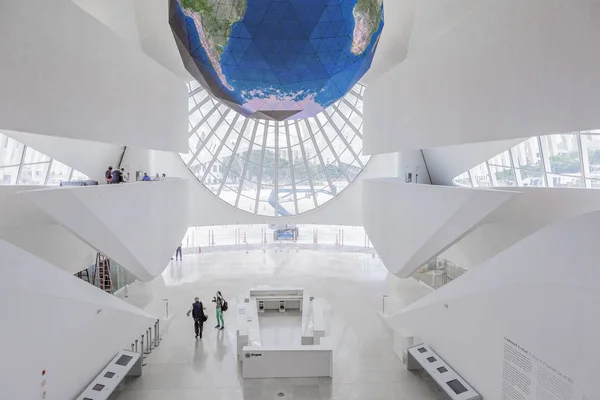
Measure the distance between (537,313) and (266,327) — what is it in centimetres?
909

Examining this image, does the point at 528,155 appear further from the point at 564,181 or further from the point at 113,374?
the point at 113,374

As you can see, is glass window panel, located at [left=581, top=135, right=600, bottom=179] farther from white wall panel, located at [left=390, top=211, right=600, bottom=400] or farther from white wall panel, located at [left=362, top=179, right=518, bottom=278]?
white wall panel, located at [left=390, top=211, right=600, bottom=400]

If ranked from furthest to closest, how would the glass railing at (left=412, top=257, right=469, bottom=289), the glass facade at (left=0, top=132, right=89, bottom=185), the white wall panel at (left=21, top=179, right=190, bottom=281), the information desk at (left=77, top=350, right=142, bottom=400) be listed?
1. the glass railing at (left=412, top=257, right=469, bottom=289)
2. the glass facade at (left=0, top=132, right=89, bottom=185)
3. the white wall panel at (left=21, top=179, right=190, bottom=281)
4. the information desk at (left=77, top=350, right=142, bottom=400)

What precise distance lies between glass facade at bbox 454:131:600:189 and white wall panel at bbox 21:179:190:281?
11658mm

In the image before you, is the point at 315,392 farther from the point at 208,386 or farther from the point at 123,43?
the point at 123,43

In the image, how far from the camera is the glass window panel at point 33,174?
40.5 feet

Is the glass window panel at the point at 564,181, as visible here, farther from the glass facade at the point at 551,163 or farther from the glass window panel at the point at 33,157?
the glass window panel at the point at 33,157

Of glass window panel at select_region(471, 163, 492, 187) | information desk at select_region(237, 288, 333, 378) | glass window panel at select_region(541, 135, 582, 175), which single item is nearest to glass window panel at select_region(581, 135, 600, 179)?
glass window panel at select_region(541, 135, 582, 175)

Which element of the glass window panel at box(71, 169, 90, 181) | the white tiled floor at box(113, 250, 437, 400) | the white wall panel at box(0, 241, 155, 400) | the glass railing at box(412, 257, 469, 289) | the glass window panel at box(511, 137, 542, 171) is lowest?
the white tiled floor at box(113, 250, 437, 400)

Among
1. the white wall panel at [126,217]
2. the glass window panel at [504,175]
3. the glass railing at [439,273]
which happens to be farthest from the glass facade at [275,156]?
the glass window panel at [504,175]

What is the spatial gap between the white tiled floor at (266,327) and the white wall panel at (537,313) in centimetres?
195

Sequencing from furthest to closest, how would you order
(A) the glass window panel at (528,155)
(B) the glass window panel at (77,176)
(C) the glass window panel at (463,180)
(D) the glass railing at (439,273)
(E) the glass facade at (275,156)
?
1. (E) the glass facade at (275,156)
2. (D) the glass railing at (439,273)
3. (C) the glass window panel at (463,180)
4. (B) the glass window panel at (77,176)
5. (A) the glass window panel at (528,155)

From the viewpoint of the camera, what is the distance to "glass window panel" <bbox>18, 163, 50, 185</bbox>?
12.3 m

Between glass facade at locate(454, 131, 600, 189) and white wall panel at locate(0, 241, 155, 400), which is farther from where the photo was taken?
glass facade at locate(454, 131, 600, 189)
